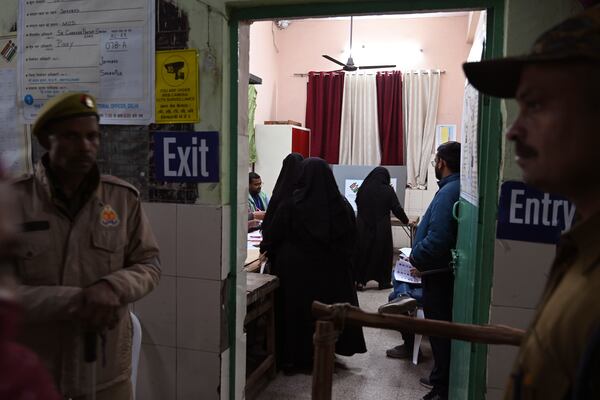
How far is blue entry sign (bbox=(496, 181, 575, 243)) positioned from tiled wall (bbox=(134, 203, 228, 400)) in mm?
1033

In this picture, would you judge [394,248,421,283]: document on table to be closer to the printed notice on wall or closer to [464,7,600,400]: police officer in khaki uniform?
the printed notice on wall

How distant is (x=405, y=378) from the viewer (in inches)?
133

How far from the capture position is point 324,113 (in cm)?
782

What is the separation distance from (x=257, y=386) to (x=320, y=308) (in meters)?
2.21

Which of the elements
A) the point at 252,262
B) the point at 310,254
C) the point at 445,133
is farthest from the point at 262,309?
the point at 445,133

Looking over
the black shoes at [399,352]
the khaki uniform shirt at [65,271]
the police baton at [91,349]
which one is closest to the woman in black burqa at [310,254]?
the black shoes at [399,352]

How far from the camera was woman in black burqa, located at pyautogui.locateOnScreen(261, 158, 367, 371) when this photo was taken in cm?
330

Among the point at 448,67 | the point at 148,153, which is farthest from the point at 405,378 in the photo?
the point at 448,67

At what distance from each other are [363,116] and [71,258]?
6.65 meters

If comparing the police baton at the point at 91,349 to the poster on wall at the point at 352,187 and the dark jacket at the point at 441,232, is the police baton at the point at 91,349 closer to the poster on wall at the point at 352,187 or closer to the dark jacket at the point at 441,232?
the dark jacket at the point at 441,232

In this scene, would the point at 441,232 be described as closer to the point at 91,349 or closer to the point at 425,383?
the point at 425,383

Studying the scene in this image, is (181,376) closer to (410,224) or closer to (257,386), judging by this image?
(257,386)

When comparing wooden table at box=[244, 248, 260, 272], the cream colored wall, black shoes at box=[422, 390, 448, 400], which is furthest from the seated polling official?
black shoes at box=[422, 390, 448, 400]

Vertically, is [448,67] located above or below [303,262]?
above
